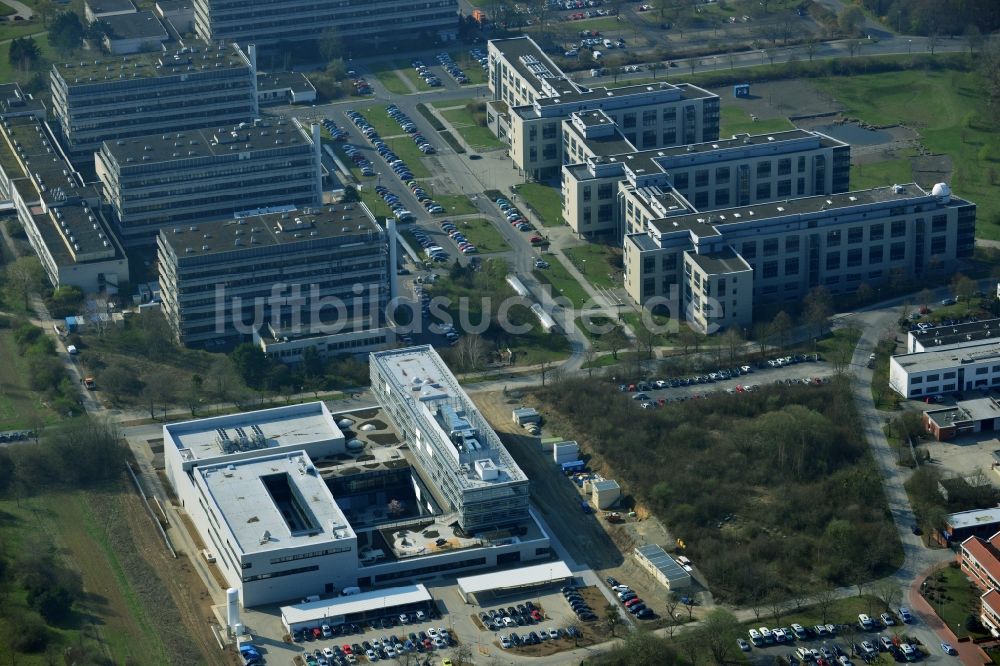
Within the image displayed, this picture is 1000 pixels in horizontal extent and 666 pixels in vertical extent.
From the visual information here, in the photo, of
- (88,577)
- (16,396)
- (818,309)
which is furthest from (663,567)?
(16,396)

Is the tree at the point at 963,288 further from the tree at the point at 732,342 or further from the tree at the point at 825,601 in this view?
the tree at the point at 825,601

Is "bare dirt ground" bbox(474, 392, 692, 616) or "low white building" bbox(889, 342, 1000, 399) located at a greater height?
"low white building" bbox(889, 342, 1000, 399)

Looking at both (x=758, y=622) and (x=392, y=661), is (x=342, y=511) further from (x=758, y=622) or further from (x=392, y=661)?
(x=758, y=622)

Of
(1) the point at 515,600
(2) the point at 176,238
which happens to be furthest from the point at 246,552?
(2) the point at 176,238

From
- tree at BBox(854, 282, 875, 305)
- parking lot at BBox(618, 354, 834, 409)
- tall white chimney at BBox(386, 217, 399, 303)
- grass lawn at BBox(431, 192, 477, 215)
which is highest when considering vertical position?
tall white chimney at BBox(386, 217, 399, 303)

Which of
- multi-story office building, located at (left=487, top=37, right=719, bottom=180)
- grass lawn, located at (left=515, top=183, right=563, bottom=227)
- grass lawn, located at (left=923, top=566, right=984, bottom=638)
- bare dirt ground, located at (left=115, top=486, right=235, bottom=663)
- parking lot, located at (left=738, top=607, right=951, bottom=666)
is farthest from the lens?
multi-story office building, located at (left=487, top=37, right=719, bottom=180)

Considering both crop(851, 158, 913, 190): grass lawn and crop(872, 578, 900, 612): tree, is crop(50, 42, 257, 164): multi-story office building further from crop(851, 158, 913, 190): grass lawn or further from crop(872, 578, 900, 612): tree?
crop(872, 578, 900, 612): tree

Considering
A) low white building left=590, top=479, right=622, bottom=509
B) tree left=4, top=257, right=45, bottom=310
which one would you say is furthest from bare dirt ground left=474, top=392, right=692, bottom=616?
tree left=4, top=257, right=45, bottom=310
